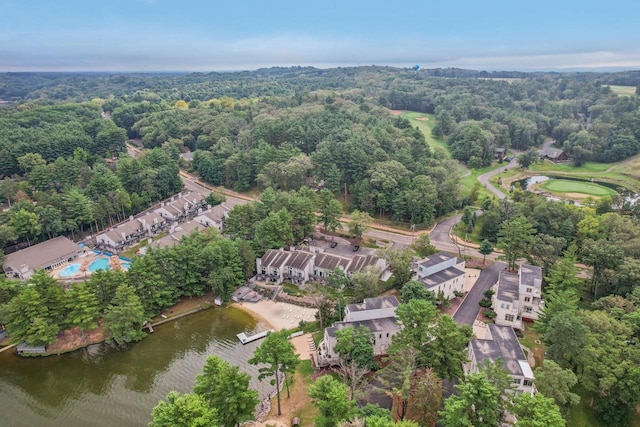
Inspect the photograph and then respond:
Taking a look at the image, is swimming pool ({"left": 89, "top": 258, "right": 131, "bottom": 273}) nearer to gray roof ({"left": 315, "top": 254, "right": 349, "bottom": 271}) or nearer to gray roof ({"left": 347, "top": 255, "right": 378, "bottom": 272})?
gray roof ({"left": 315, "top": 254, "right": 349, "bottom": 271})

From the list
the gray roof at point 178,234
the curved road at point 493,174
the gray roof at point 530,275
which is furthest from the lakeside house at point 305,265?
the curved road at point 493,174

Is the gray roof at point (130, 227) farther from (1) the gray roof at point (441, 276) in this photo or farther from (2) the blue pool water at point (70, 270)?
(1) the gray roof at point (441, 276)

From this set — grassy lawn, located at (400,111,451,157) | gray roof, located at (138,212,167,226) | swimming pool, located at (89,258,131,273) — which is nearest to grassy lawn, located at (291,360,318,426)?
swimming pool, located at (89,258,131,273)

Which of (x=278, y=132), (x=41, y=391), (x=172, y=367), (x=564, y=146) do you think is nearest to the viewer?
(x=41, y=391)

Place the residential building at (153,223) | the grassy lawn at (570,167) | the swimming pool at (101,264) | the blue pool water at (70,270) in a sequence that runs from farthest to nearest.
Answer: the grassy lawn at (570,167)
the residential building at (153,223)
the swimming pool at (101,264)
the blue pool water at (70,270)

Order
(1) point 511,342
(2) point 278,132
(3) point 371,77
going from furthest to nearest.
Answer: (3) point 371,77 → (2) point 278,132 → (1) point 511,342

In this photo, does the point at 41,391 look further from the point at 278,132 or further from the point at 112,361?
the point at 278,132

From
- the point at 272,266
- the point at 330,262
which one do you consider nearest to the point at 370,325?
the point at 330,262

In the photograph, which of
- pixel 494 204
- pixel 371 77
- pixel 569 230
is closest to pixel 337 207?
pixel 494 204
